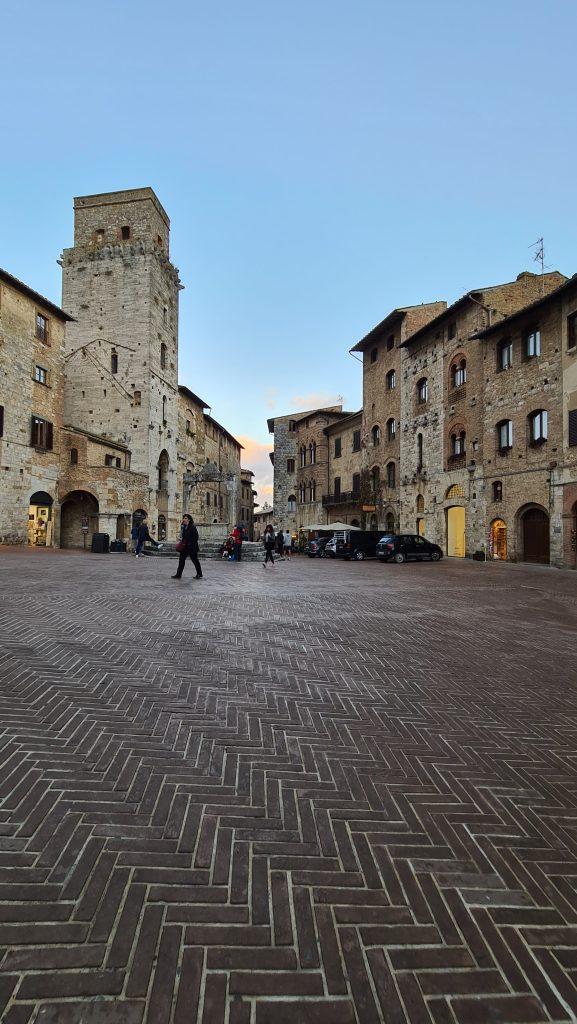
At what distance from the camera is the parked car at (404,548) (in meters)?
23.6

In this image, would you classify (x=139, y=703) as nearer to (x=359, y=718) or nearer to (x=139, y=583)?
(x=359, y=718)

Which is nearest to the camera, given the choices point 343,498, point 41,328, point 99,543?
point 99,543

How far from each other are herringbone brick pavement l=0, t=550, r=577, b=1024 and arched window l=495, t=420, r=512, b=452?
19.7 meters

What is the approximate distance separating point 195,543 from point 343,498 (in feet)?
88.3

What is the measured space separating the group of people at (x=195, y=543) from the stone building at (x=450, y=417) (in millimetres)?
9465

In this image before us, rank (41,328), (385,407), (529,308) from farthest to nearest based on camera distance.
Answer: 1. (385,407)
2. (41,328)
3. (529,308)

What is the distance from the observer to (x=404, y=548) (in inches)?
933

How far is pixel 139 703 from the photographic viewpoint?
3834 mm

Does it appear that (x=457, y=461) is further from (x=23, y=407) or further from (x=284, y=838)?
(x=284, y=838)

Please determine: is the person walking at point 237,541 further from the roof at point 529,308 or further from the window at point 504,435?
the roof at point 529,308

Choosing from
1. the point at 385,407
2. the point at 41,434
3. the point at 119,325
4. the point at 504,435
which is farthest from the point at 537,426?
the point at 119,325

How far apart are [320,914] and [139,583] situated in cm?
1024

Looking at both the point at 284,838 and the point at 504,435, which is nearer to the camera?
the point at 284,838

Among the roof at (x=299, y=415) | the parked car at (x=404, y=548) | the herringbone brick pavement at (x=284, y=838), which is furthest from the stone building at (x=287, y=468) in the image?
the herringbone brick pavement at (x=284, y=838)
